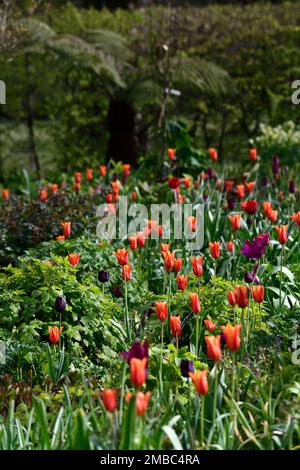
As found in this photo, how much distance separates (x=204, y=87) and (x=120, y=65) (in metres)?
0.99

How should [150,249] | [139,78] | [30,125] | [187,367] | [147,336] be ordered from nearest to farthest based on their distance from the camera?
1. [187,367]
2. [147,336]
3. [150,249]
4. [139,78]
5. [30,125]

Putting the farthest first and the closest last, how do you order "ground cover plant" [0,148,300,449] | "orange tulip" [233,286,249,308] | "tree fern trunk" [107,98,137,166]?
"tree fern trunk" [107,98,137,166] < "orange tulip" [233,286,249,308] < "ground cover plant" [0,148,300,449]

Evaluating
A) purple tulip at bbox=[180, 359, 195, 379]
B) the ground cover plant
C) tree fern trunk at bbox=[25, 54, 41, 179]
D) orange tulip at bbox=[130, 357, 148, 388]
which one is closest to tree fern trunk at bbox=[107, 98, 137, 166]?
tree fern trunk at bbox=[25, 54, 41, 179]

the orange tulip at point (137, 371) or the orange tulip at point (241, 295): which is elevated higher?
the orange tulip at point (241, 295)

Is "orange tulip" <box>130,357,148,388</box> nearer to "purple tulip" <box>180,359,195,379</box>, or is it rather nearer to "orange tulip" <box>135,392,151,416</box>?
"orange tulip" <box>135,392,151,416</box>

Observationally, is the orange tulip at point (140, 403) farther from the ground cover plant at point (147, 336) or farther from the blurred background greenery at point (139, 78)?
the blurred background greenery at point (139, 78)

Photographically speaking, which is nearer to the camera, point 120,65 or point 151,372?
point 151,372

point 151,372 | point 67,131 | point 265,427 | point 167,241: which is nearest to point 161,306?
point 151,372

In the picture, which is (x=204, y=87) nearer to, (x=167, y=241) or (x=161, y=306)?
(x=167, y=241)

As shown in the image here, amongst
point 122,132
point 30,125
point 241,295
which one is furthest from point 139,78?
point 241,295

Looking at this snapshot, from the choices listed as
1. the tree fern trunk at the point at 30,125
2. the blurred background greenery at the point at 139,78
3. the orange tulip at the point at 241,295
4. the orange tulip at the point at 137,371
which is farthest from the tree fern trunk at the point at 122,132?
the orange tulip at the point at 137,371

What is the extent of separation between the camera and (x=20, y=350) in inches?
133

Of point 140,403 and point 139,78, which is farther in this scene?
point 139,78

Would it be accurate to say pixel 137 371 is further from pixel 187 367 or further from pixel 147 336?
pixel 147 336
